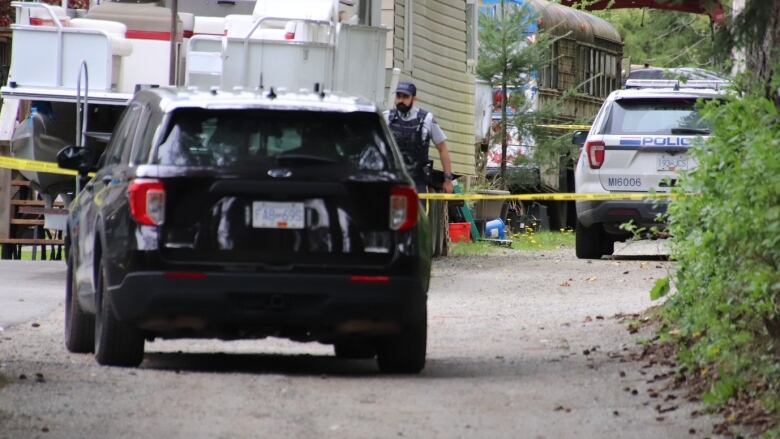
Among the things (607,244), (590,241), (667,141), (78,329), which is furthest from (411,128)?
(78,329)

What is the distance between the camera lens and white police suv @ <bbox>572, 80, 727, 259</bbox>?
1973 cm

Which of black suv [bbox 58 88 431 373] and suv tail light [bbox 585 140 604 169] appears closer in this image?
black suv [bbox 58 88 431 373]

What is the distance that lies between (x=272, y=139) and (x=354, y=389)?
1.44 metres

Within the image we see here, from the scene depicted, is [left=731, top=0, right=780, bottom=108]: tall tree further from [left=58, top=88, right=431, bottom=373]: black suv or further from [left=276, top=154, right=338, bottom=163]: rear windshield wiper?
[left=276, top=154, right=338, bottom=163]: rear windshield wiper

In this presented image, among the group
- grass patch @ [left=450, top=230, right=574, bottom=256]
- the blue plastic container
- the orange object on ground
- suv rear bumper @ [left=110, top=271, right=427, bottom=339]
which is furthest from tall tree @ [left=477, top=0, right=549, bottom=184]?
suv rear bumper @ [left=110, top=271, right=427, bottom=339]

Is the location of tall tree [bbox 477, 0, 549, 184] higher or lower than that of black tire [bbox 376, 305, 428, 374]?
higher

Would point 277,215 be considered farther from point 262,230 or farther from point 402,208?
point 402,208

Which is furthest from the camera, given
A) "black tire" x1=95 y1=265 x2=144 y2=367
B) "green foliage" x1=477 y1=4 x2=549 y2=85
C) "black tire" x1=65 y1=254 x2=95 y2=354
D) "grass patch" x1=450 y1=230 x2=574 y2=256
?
"green foliage" x1=477 y1=4 x2=549 y2=85

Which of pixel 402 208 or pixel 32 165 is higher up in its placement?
pixel 32 165

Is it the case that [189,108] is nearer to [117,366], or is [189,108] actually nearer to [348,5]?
[117,366]

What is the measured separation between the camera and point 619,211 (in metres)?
19.9

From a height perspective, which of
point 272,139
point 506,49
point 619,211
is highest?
point 506,49

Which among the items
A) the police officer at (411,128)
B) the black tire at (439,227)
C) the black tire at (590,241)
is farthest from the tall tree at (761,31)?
the black tire at (590,241)

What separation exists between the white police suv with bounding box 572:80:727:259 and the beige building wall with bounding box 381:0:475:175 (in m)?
2.83
